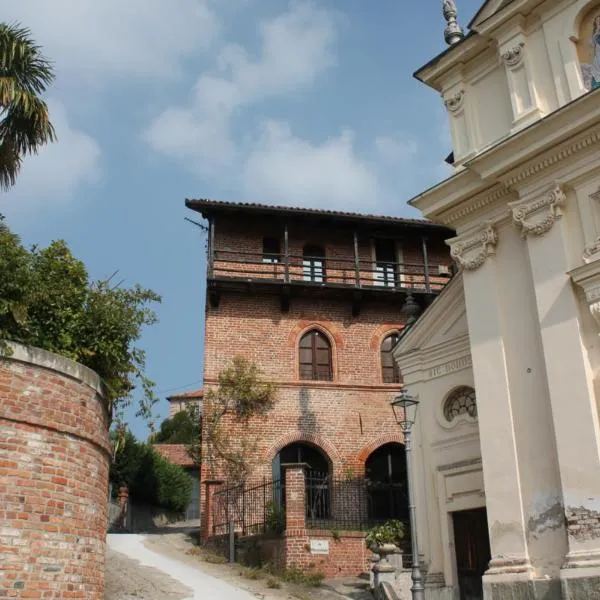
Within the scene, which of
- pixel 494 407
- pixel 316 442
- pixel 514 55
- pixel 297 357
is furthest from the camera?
pixel 297 357

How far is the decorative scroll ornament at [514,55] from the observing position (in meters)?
13.3

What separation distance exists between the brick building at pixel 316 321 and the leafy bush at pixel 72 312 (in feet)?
32.0

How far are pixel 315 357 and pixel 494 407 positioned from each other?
1178 centimetres

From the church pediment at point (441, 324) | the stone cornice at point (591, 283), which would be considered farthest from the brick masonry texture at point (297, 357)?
the stone cornice at point (591, 283)

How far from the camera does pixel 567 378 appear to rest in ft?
36.5

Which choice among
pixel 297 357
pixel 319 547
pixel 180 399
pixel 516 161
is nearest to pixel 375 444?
pixel 297 357

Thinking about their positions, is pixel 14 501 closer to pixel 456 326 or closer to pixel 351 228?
pixel 456 326

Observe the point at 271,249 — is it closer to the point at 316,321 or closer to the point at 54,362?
the point at 316,321

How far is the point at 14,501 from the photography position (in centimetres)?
948

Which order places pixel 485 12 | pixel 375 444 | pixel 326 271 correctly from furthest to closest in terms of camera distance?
pixel 326 271, pixel 375 444, pixel 485 12

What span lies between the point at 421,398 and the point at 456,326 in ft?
5.38

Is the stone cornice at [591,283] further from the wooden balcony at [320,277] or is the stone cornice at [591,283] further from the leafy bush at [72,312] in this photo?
the wooden balcony at [320,277]

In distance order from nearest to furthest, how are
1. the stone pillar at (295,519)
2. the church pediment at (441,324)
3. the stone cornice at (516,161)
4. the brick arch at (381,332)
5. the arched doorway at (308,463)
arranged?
the stone cornice at (516,161)
the church pediment at (441,324)
the stone pillar at (295,519)
the arched doorway at (308,463)
the brick arch at (381,332)

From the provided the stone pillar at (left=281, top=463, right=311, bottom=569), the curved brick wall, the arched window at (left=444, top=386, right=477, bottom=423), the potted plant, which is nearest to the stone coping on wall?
the curved brick wall
